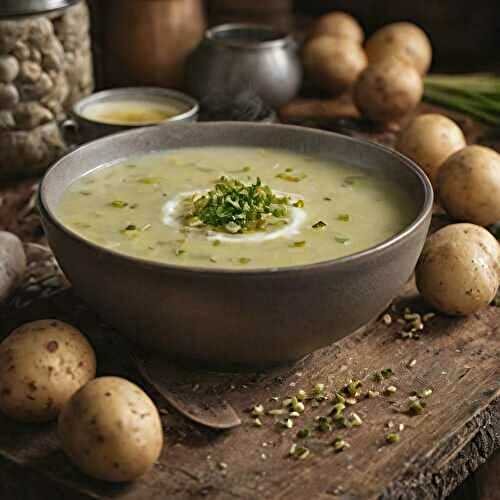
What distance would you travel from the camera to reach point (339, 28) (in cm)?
324

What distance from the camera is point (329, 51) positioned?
314cm

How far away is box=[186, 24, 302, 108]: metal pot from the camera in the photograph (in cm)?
293

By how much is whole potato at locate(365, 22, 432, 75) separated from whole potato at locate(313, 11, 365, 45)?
0.06 meters

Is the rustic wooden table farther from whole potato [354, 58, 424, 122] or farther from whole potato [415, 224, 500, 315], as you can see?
whole potato [354, 58, 424, 122]

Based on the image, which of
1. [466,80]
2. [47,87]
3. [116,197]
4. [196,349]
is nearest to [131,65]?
[47,87]

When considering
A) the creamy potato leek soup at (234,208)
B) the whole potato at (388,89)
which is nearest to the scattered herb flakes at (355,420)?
the creamy potato leek soup at (234,208)

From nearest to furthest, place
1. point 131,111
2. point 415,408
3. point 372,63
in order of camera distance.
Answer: point 415,408, point 131,111, point 372,63

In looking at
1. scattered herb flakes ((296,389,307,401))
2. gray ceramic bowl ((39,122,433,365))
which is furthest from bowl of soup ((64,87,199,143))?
scattered herb flakes ((296,389,307,401))

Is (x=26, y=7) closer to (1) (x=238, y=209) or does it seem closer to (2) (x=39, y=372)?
(1) (x=238, y=209)

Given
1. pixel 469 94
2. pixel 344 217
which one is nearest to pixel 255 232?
pixel 344 217

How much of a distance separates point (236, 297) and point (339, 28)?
6.32 ft

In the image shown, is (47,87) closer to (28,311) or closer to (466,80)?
(28,311)

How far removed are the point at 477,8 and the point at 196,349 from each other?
2.27m

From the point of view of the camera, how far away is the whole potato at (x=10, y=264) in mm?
1922
